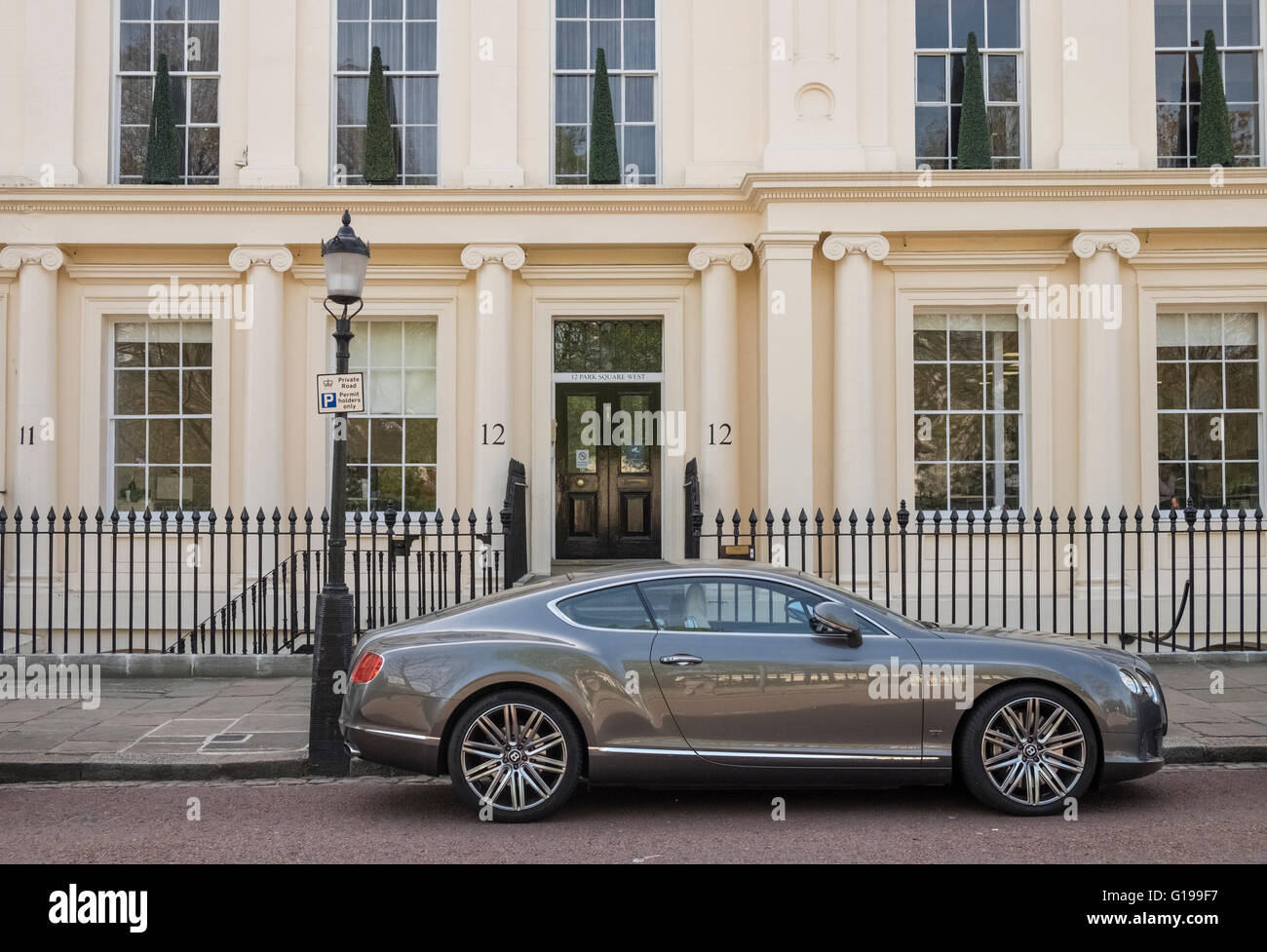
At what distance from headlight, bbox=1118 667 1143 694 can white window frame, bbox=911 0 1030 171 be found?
8752mm

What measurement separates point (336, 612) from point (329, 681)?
19.2 inches

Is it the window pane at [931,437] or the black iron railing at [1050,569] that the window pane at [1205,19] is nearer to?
the window pane at [931,437]

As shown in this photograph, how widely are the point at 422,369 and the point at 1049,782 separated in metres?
9.93

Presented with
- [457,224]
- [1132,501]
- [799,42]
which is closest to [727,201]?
[799,42]

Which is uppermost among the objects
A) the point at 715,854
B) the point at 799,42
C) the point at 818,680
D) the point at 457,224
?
the point at 799,42

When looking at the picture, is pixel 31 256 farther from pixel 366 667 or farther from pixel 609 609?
pixel 609 609

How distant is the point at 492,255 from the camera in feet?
44.8

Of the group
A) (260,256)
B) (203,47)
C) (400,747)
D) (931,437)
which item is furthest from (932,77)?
(400,747)

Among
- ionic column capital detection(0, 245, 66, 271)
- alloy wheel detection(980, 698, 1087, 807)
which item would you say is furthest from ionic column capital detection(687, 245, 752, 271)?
alloy wheel detection(980, 698, 1087, 807)

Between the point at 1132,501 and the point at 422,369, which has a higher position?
the point at 422,369

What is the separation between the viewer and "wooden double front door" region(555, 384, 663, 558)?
567 inches

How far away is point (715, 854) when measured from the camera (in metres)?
5.72
